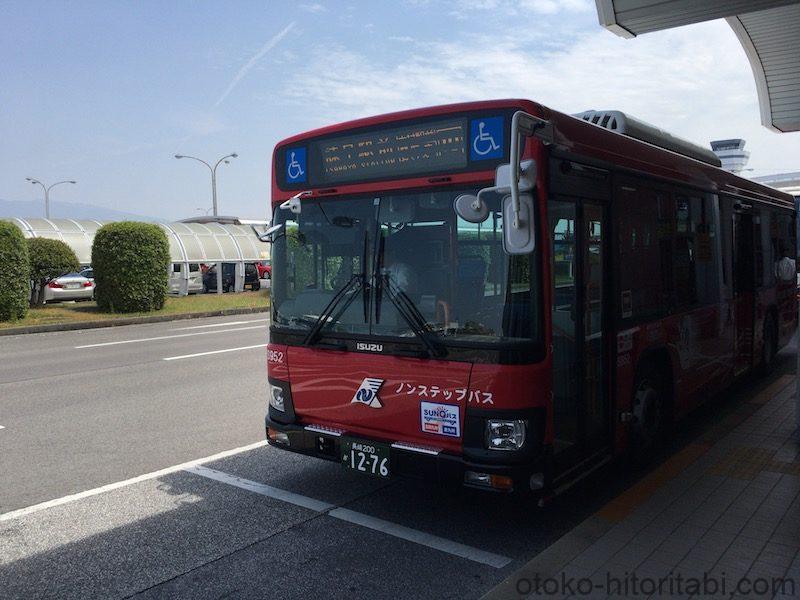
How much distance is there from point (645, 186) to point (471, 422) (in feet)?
8.81

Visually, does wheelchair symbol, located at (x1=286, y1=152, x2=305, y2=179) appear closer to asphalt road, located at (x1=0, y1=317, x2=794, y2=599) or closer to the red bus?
the red bus

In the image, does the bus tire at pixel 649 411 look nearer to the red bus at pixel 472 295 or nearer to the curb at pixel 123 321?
the red bus at pixel 472 295

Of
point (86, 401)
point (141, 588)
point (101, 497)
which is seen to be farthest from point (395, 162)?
point (86, 401)

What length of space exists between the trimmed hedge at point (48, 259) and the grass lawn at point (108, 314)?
1166 mm

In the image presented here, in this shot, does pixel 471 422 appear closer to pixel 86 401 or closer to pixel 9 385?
pixel 86 401

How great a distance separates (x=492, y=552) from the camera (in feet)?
14.4

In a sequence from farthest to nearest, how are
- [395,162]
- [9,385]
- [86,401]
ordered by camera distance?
[9,385] → [86,401] → [395,162]

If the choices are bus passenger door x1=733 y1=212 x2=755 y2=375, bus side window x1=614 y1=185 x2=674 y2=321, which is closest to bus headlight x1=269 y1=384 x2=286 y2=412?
bus side window x1=614 y1=185 x2=674 y2=321

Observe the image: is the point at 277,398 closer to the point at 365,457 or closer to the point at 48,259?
the point at 365,457

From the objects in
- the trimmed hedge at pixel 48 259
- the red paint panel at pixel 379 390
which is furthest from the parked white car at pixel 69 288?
the red paint panel at pixel 379 390

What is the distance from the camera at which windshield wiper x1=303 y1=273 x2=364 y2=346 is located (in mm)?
4836

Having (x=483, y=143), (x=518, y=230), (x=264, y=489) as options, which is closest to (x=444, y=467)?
(x=518, y=230)

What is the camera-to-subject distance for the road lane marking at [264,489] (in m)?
5.18

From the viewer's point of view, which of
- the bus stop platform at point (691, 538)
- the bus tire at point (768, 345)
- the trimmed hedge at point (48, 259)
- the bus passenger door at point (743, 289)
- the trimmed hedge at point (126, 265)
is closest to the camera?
the bus stop platform at point (691, 538)
